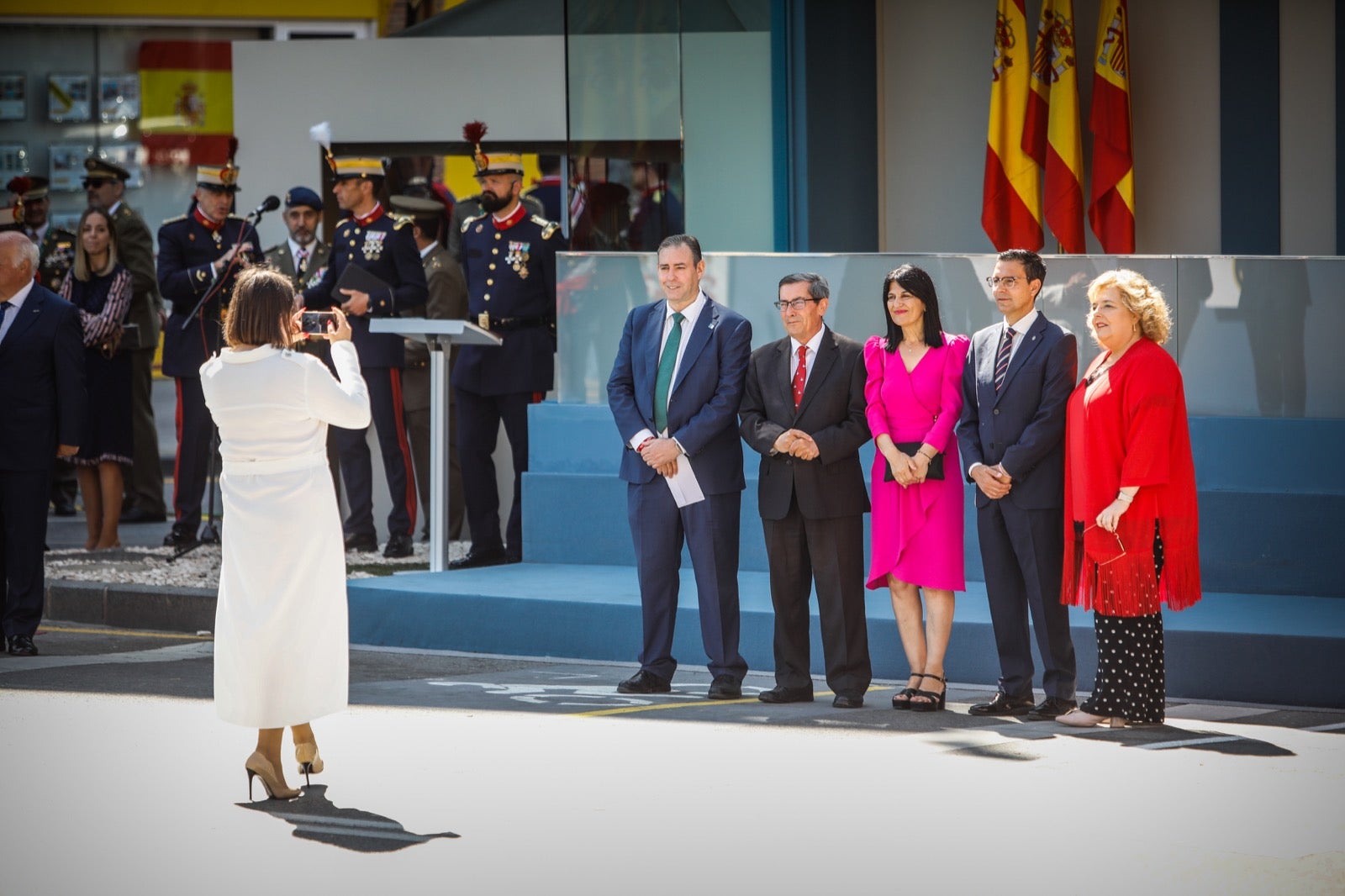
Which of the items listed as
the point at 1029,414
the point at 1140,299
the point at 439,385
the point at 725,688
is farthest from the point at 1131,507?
the point at 439,385

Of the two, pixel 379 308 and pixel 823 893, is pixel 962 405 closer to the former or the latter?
pixel 823 893

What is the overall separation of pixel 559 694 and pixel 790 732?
123cm

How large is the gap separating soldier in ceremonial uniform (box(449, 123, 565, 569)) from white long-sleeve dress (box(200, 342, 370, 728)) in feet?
14.5

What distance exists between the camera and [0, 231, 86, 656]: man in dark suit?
28.6 ft

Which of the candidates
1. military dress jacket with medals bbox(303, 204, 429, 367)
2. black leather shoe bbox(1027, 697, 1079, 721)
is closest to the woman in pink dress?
black leather shoe bbox(1027, 697, 1079, 721)

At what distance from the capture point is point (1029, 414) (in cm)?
724

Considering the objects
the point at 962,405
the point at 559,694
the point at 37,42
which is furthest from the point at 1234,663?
the point at 37,42

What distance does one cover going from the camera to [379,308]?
35.2 feet

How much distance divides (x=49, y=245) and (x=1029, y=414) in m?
8.87

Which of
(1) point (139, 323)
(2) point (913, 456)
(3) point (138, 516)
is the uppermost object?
(1) point (139, 323)

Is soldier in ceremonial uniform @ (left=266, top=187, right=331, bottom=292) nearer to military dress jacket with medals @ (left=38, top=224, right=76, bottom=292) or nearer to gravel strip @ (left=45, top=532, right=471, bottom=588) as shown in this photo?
gravel strip @ (left=45, top=532, right=471, bottom=588)

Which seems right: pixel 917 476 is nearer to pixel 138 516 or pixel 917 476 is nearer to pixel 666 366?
pixel 666 366

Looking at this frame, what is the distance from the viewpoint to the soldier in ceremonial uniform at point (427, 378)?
11.7 meters

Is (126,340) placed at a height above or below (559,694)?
above
